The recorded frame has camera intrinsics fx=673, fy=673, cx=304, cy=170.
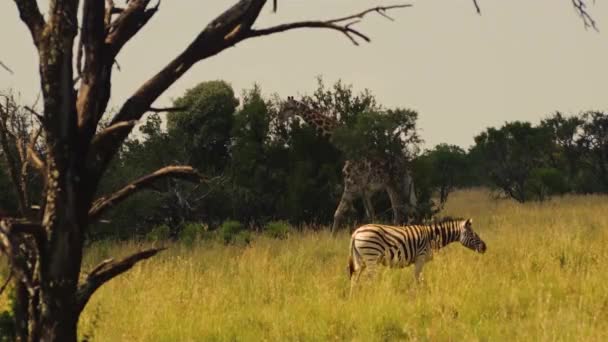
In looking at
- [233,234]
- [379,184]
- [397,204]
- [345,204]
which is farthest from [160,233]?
[397,204]

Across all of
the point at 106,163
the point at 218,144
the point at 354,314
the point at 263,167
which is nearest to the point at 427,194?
the point at 263,167

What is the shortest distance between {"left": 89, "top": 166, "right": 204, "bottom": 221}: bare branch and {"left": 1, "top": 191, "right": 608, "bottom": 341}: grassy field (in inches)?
98.7

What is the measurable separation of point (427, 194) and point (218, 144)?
782cm

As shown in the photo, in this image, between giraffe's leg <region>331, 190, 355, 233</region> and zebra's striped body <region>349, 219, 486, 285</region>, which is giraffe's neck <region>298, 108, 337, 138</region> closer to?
giraffe's leg <region>331, 190, 355, 233</region>

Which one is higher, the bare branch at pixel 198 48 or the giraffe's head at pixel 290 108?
the giraffe's head at pixel 290 108

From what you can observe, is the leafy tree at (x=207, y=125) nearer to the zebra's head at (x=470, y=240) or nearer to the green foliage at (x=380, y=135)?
the green foliage at (x=380, y=135)

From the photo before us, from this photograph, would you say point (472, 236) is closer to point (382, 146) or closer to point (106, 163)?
point (382, 146)

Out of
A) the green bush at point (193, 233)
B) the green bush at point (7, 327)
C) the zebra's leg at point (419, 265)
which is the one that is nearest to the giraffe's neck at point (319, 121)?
the green bush at point (193, 233)

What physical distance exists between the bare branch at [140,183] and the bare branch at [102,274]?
0.63 ft

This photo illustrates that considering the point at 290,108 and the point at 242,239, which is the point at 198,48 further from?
the point at 290,108

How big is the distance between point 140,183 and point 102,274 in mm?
344

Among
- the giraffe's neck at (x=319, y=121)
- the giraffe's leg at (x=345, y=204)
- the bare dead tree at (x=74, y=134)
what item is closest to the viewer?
the bare dead tree at (x=74, y=134)

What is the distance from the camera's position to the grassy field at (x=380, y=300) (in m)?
6.54

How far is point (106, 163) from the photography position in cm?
240
